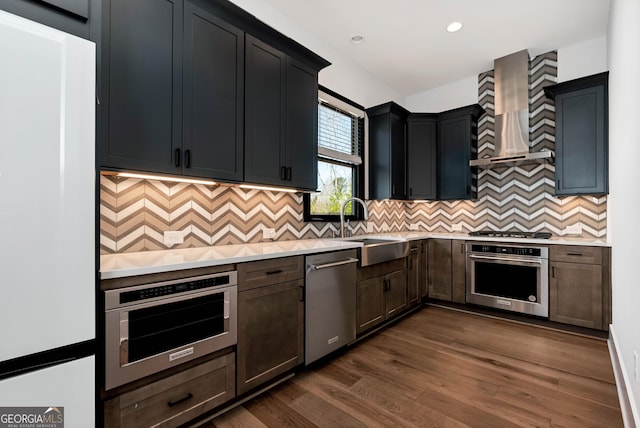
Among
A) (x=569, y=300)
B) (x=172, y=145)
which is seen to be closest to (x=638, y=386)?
(x=569, y=300)

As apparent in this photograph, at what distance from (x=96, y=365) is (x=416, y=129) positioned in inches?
162

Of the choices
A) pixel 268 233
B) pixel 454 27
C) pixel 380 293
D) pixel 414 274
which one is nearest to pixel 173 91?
pixel 268 233

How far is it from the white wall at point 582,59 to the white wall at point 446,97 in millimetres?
957

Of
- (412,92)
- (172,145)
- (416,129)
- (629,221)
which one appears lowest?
(629,221)

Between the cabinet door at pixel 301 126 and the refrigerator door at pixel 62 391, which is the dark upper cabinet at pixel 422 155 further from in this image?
the refrigerator door at pixel 62 391

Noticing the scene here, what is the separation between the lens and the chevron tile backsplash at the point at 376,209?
198cm

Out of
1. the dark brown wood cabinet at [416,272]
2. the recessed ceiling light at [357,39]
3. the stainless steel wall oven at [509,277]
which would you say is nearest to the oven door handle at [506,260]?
the stainless steel wall oven at [509,277]

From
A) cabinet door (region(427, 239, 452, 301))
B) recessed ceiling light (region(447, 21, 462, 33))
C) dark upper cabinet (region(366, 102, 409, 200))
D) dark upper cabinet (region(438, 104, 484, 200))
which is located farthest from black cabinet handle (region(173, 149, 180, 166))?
dark upper cabinet (region(438, 104, 484, 200))

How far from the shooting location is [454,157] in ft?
13.3

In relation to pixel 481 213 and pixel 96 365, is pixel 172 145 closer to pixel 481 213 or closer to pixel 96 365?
pixel 96 365

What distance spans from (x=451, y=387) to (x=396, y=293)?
1.24 m

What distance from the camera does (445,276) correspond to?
380 cm

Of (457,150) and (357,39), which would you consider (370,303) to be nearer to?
(457,150)

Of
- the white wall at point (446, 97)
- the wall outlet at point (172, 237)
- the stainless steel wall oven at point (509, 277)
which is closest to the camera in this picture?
the wall outlet at point (172, 237)
